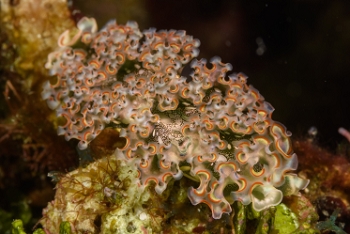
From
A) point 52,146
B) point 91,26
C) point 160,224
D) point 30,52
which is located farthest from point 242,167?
point 30,52

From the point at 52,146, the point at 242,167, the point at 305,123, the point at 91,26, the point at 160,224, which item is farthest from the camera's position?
the point at 305,123

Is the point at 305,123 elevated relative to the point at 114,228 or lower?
elevated

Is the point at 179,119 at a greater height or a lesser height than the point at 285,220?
greater

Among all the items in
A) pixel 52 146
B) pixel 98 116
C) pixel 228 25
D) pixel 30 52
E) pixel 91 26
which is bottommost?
pixel 52 146

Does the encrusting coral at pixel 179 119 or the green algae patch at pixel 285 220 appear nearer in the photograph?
the encrusting coral at pixel 179 119

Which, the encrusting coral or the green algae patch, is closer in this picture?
the encrusting coral

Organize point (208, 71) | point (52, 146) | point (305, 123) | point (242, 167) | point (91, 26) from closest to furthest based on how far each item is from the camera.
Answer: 1. point (242, 167)
2. point (208, 71)
3. point (91, 26)
4. point (52, 146)
5. point (305, 123)

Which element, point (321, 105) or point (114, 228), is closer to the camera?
point (114, 228)

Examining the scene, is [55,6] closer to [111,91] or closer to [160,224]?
[111,91]
